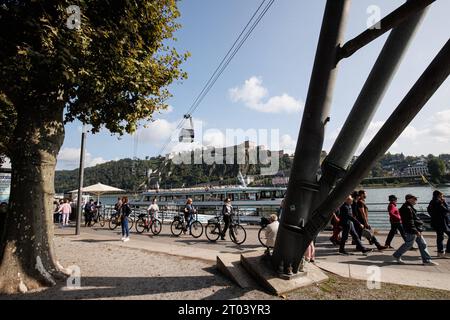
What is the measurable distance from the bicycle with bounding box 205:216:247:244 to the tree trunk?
6396mm

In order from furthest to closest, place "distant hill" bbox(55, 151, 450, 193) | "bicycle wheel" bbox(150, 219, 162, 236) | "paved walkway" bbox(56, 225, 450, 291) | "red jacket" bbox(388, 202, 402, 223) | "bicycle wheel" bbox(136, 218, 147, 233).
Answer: "distant hill" bbox(55, 151, 450, 193)
"bicycle wheel" bbox(136, 218, 147, 233)
"bicycle wheel" bbox(150, 219, 162, 236)
"red jacket" bbox(388, 202, 402, 223)
"paved walkway" bbox(56, 225, 450, 291)

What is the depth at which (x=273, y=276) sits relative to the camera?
5.49 meters

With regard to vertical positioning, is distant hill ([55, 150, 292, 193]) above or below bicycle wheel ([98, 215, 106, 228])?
above

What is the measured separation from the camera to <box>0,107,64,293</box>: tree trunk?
5473 millimetres

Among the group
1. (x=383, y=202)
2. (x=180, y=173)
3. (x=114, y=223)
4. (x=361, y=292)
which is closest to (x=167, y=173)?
(x=180, y=173)

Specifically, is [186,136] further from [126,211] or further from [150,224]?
[126,211]

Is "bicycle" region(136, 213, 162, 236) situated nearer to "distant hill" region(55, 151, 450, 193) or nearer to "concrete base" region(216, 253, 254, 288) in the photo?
"concrete base" region(216, 253, 254, 288)

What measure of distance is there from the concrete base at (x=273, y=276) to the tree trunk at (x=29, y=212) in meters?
4.18

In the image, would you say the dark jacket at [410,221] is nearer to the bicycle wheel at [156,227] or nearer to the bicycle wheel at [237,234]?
the bicycle wheel at [237,234]

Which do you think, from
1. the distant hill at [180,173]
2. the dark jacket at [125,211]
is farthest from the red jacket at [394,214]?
the distant hill at [180,173]

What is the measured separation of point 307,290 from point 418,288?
7.14ft

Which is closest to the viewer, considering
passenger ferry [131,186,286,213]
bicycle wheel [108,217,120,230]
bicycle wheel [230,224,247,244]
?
bicycle wheel [230,224,247,244]

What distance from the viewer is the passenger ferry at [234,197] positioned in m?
24.1

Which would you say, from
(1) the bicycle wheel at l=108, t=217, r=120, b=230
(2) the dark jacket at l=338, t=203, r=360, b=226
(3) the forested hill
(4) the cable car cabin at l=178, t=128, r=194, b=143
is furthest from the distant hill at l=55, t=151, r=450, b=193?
(1) the bicycle wheel at l=108, t=217, r=120, b=230
